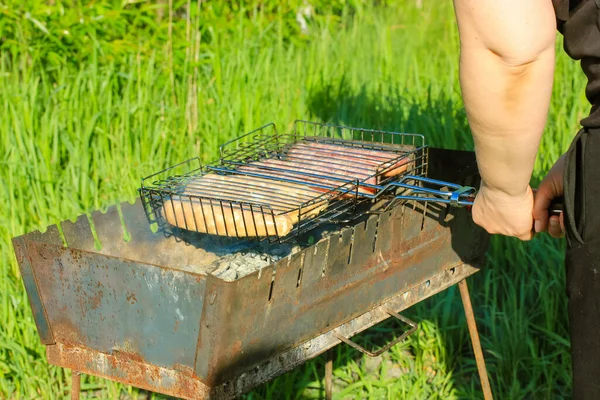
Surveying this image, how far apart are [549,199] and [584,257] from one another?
0.35 metres

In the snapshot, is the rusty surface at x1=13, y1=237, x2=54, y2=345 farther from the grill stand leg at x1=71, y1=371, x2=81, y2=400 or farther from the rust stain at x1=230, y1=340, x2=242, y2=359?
the rust stain at x1=230, y1=340, x2=242, y2=359

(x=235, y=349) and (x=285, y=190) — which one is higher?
(x=285, y=190)

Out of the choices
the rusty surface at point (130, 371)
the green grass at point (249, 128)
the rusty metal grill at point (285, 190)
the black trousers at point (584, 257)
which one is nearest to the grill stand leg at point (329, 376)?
the green grass at point (249, 128)

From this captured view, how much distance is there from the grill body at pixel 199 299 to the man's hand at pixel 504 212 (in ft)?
1.06

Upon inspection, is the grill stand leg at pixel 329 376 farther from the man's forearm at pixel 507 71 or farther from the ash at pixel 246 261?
the man's forearm at pixel 507 71

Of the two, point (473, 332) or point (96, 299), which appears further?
point (473, 332)

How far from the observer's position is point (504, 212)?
90.2 inches

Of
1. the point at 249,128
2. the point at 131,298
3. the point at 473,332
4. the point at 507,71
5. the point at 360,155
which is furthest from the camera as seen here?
the point at 249,128

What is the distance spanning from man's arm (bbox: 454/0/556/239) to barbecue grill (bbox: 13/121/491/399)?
45 cm

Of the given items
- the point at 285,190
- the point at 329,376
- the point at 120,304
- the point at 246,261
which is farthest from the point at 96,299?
the point at 329,376

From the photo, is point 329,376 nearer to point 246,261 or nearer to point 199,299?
point 246,261

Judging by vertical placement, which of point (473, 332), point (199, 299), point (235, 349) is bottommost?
point (473, 332)

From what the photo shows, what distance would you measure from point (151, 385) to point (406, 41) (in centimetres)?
391

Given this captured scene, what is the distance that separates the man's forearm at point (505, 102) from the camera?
191cm
